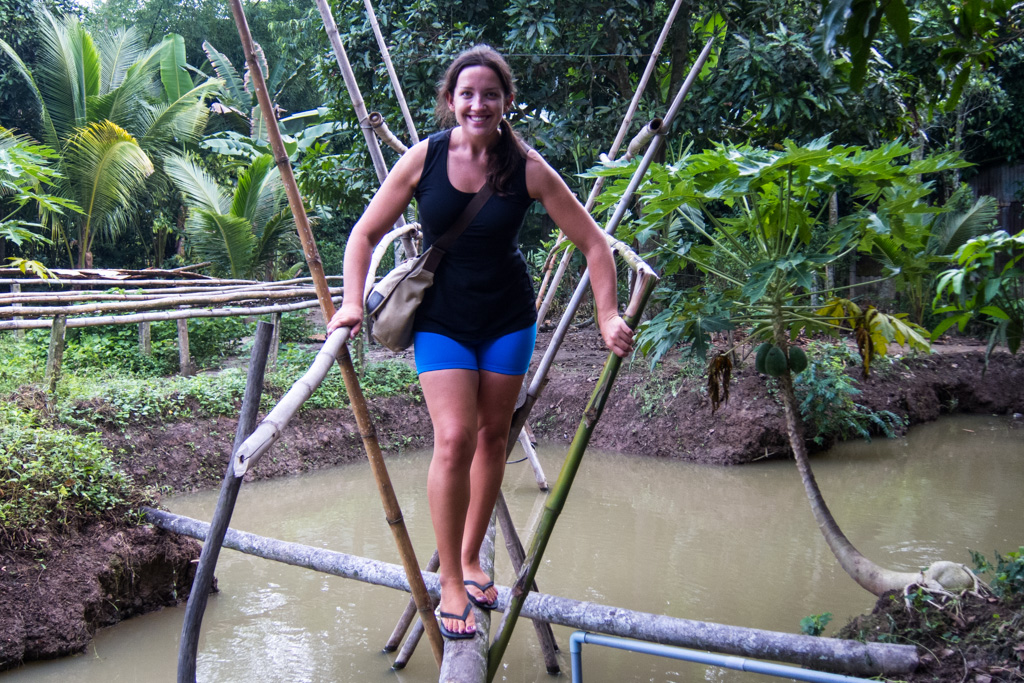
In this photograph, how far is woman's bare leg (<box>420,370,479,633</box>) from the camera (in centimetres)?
176

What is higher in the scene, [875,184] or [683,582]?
[875,184]

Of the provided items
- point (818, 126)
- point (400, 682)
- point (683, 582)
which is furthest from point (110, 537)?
point (818, 126)

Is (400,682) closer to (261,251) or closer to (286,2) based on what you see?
(261,251)

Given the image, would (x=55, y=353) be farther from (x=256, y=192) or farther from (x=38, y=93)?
(x=38, y=93)

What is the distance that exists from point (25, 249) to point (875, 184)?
11715 millimetres

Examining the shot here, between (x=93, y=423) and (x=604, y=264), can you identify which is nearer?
(x=604, y=264)

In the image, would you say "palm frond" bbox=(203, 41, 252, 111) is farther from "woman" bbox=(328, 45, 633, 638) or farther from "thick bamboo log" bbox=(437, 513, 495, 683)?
"thick bamboo log" bbox=(437, 513, 495, 683)

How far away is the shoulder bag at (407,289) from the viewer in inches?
71.9

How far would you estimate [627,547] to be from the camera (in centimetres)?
474

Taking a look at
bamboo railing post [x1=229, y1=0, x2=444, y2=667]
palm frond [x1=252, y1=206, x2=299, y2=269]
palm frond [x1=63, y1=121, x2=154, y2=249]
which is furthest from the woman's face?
palm frond [x1=63, y1=121, x2=154, y2=249]

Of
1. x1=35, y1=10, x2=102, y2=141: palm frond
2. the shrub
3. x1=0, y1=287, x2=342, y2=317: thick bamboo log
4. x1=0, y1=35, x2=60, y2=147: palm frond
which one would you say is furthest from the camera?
x1=35, y1=10, x2=102, y2=141: palm frond

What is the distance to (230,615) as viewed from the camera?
376 centimetres

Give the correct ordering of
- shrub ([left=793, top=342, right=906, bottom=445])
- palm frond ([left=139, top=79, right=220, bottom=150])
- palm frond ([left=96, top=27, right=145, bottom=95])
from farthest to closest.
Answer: palm frond ([left=96, top=27, right=145, bottom=95]), palm frond ([left=139, top=79, right=220, bottom=150]), shrub ([left=793, top=342, right=906, bottom=445])

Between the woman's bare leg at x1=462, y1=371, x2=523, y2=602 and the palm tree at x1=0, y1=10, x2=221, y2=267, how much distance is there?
829 centimetres
